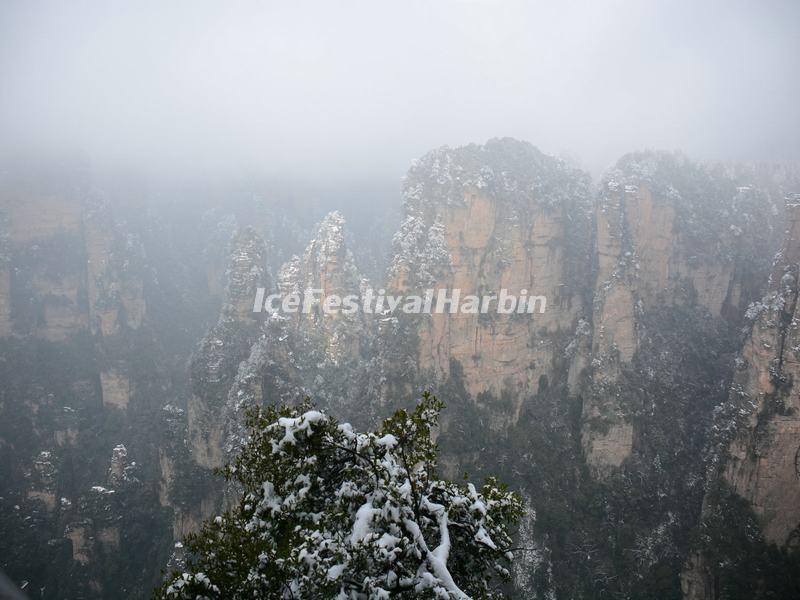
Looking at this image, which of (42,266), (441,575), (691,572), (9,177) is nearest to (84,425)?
(42,266)

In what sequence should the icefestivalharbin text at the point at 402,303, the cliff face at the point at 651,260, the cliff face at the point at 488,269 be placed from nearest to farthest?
the cliff face at the point at 651,260
the icefestivalharbin text at the point at 402,303
the cliff face at the point at 488,269

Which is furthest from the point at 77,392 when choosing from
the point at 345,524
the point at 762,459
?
the point at 762,459

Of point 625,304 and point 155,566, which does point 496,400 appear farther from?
point 155,566

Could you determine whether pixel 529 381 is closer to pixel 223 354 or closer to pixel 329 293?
pixel 329 293

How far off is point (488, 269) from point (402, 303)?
847cm

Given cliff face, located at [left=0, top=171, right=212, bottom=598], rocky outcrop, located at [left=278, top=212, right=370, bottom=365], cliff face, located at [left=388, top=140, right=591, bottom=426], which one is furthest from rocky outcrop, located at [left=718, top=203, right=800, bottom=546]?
cliff face, located at [left=0, top=171, right=212, bottom=598]

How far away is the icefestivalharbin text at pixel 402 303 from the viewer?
45438 millimetres

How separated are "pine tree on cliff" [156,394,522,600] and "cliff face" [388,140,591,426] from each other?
35566mm

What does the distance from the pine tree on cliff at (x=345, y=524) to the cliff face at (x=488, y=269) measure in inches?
1400

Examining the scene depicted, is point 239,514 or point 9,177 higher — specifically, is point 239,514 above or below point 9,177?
below

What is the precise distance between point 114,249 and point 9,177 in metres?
15.5

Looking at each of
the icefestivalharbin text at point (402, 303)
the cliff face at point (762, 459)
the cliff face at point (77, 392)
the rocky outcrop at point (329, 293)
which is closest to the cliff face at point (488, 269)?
the icefestivalharbin text at point (402, 303)

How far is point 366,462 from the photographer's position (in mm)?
9305

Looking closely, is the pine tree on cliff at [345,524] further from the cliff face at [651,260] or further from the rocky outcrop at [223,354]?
the cliff face at [651,260]
